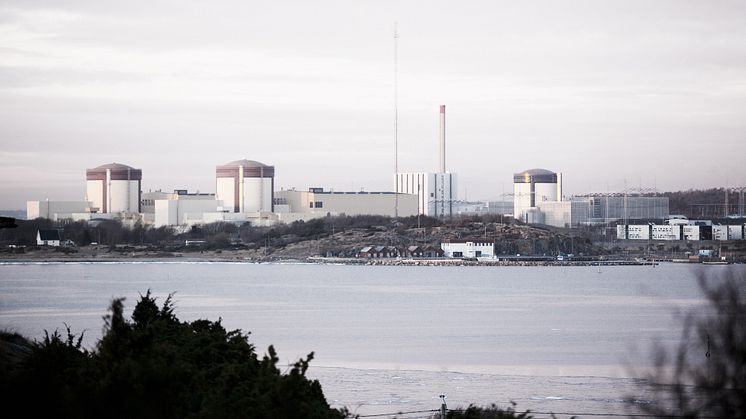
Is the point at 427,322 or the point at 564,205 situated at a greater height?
the point at 564,205

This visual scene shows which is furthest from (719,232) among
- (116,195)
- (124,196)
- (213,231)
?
(116,195)

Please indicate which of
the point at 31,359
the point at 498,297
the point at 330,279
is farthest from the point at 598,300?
the point at 31,359

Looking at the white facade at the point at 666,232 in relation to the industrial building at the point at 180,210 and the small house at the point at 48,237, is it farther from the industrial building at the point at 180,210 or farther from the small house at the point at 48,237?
the small house at the point at 48,237

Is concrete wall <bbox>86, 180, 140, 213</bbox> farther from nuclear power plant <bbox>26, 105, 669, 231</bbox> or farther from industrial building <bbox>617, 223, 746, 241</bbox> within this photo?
industrial building <bbox>617, 223, 746, 241</bbox>

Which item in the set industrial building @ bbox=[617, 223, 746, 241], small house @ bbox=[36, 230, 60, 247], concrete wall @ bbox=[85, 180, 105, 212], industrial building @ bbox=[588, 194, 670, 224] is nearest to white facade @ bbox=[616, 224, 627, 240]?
industrial building @ bbox=[617, 223, 746, 241]

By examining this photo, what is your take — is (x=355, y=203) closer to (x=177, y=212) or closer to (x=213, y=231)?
(x=213, y=231)

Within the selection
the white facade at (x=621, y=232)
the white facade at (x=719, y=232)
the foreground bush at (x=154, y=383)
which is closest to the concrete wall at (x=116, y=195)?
the white facade at (x=621, y=232)

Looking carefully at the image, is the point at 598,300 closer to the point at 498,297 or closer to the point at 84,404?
the point at 498,297
